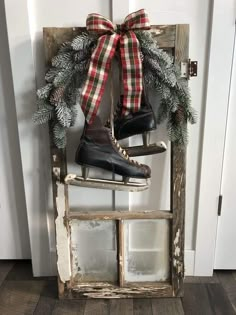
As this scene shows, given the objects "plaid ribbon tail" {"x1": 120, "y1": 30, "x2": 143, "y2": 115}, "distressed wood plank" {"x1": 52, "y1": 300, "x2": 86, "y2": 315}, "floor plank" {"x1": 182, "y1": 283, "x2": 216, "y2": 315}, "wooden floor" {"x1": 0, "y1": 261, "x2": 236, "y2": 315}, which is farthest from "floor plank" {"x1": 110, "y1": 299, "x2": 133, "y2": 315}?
"plaid ribbon tail" {"x1": 120, "y1": 30, "x2": 143, "y2": 115}

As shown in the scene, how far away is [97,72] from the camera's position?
1053 millimetres

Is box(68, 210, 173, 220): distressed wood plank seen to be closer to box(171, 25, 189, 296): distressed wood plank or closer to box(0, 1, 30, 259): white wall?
box(171, 25, 189, 296): distressed wood plank

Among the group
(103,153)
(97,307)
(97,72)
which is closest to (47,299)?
(97,307)

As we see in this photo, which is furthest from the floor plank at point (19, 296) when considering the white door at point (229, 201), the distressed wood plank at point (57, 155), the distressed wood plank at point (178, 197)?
the white door at point (229, 201)

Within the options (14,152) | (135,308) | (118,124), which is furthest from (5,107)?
(135,308)

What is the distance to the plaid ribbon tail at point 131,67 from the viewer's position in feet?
3.38

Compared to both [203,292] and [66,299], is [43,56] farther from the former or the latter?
[203,292]

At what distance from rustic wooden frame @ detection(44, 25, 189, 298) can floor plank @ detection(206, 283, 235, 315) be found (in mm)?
146

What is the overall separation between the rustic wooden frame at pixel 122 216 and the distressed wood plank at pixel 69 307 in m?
0.03

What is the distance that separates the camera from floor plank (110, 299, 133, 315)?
120cm

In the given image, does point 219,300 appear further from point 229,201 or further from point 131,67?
point 131,67

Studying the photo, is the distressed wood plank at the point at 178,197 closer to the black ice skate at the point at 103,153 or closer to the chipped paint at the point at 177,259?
the chipped paint at the point at 177,259

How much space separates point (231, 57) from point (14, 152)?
3.36 feet

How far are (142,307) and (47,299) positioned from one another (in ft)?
1.36
